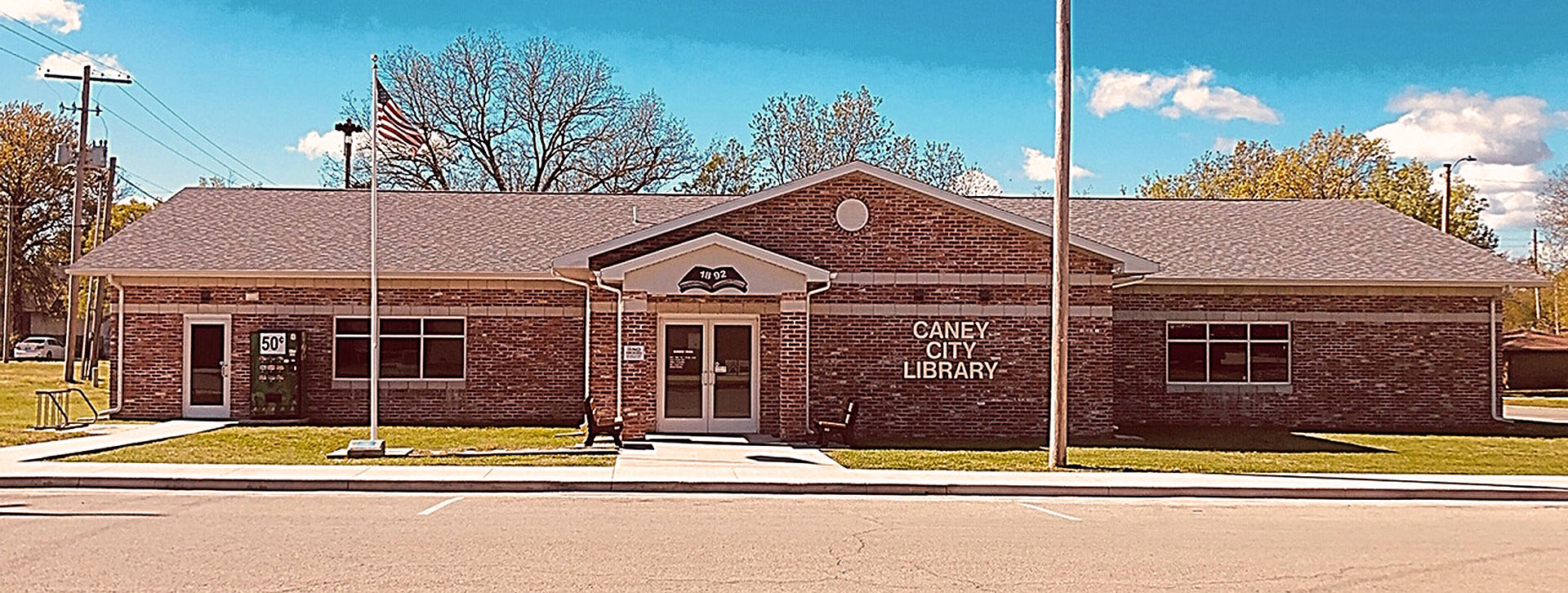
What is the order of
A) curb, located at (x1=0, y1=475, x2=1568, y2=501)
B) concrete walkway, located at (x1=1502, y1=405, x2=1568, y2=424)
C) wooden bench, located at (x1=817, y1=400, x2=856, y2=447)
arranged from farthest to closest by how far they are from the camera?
concrete walkway, located at (x1=1502, y1=405, x2=1568, y2=424) < wooden bench, located at (x1=817, y1=400, x2=856, y2=447) < curb, located at (x1=0, y1=475, x2=1568, y2=501)

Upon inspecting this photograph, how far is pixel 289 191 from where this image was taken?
29125 mm

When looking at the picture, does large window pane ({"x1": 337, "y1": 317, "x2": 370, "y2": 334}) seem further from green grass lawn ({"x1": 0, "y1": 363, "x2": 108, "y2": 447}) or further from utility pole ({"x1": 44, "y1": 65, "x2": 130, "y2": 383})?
utility pole ({"x1": 44, "y1": 65, "x2": 130, "y2": 383})

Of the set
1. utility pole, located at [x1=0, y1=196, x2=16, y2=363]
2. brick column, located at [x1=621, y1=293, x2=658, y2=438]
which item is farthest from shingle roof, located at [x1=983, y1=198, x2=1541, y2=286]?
utility pole, located at [x1=0, y1=196, x2=16, y2=363]

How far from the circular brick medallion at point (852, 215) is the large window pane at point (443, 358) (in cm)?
723

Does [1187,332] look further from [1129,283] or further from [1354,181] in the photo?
[1354,181]

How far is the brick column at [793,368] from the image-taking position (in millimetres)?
20672

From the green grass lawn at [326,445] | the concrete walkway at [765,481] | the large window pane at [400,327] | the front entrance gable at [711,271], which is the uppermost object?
the front entrance gable at [711,271]

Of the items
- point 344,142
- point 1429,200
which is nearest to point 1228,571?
point 344,142

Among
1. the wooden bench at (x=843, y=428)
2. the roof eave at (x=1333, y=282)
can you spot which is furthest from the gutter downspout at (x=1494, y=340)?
the wooden bench at (x=843, y=428)

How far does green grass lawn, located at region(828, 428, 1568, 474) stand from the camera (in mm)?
17750

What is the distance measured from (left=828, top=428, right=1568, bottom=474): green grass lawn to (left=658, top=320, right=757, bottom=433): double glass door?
9.45ft

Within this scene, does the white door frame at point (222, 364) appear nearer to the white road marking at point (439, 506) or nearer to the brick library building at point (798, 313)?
the brick library building at point (798, 313)

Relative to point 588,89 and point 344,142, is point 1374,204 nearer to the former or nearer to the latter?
point 588,89

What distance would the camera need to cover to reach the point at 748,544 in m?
11.0
